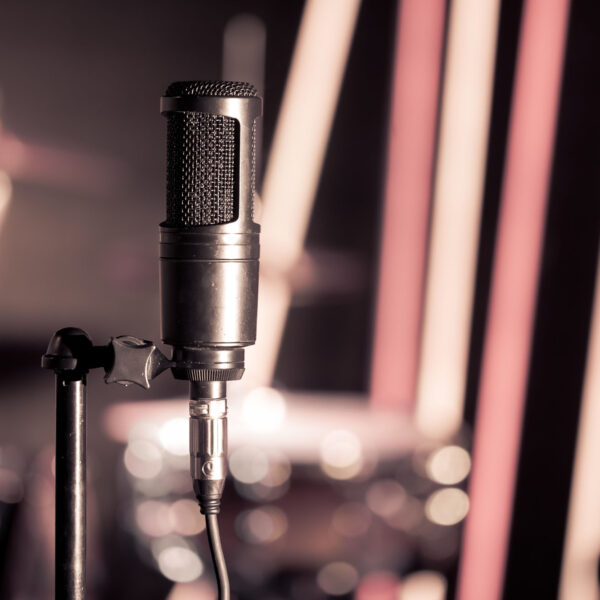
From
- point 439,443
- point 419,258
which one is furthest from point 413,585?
point 419,258

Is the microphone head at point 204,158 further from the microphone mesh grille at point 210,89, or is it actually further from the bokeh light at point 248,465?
the bokeh light at point 248,465

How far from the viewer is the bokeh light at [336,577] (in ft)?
5.79

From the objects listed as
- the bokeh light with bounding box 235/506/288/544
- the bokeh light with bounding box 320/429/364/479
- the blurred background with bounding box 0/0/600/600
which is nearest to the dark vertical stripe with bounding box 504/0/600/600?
the blurred background with bounding box 0/0/600/600

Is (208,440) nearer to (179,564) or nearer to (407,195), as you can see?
(179,564)

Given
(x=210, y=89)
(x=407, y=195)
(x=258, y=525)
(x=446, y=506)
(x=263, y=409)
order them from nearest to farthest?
(x=210, y=89), (x=258, y=525), (x=446, y=506), (x=263, y=409), (x=407, y=195)

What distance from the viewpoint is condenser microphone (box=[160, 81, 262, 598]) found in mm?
698

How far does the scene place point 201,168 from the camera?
70cm

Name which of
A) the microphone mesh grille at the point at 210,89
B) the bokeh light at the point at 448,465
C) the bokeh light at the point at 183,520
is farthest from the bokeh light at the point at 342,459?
the microphone mesh grille at the point at 210,89

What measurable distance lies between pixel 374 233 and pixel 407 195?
0.15 meters

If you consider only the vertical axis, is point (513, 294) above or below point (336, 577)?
above

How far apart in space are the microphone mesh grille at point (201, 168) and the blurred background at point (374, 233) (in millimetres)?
1272

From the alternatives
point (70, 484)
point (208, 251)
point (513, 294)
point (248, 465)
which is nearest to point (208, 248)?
point (208, 251)

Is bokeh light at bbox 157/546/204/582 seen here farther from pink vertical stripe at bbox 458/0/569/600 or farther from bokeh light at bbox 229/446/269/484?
pink vertical stripe at bbox 458/0/569/600

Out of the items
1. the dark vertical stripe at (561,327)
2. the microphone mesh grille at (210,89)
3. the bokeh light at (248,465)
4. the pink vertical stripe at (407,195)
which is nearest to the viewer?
the microphone mesh grille at (210,89)
